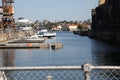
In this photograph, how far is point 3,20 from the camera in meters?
147

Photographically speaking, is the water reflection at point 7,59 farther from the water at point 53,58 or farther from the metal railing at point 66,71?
the metal railing at point 66,71

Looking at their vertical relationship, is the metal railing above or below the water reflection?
above

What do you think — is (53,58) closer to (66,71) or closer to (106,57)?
(106,57)

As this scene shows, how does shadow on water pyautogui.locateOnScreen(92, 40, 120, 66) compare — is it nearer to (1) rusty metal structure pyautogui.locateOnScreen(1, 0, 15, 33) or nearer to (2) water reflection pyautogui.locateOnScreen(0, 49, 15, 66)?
(2) water reflection pyautogui.locateOnScreen(0, 49, 15, 66)

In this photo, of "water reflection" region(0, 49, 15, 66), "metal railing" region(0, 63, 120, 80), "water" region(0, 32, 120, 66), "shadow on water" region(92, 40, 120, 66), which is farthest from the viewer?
"shadow on water" region(92, 40, 120, 66)

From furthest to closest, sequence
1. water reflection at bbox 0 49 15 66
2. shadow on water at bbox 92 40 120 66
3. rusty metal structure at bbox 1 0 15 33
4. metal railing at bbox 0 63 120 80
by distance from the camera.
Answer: rusty metal structure at bbox 1 0 15 33
shadow on water at bbox 92 40 120 66
water reflection at bbox 0 49 15 66
metal railing at bbox 0 63 120 80

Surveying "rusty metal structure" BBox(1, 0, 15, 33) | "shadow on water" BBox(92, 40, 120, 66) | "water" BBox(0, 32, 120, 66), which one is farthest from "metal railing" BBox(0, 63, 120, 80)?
"rusty metal structure" BBox(1, 0, 15, 33)

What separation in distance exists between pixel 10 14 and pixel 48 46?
64.7 m

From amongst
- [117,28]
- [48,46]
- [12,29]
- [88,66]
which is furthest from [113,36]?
[88,66]

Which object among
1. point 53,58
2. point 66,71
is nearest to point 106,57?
point 53,58

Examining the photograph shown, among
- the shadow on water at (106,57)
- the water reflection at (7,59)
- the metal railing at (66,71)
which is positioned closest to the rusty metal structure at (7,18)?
the shadow on water at (106,57)

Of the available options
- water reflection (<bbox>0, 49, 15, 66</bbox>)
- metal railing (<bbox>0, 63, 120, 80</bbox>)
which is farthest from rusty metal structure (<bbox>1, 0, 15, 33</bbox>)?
metal railing (<bbox>0, 63, 120, 80</bbox>)

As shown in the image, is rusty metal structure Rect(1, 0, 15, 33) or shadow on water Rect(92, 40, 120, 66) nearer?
shadow on water Rect(92, 40, 120, 66)

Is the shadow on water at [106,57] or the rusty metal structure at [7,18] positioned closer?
the shadow on water at [106,57]
